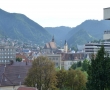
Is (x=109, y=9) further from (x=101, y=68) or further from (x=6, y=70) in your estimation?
(x=6, y=70)

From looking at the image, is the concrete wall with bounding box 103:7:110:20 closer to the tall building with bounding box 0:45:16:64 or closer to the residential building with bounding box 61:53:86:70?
the residential building with bounding box 61:53:86:70

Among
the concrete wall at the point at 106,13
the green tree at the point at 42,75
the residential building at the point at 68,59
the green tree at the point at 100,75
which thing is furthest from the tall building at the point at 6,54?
the concrete wall at the point at 106,13

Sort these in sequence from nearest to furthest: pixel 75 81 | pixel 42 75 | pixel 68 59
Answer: pixel 42 75 → pixel 75 81 → pixel 68 59

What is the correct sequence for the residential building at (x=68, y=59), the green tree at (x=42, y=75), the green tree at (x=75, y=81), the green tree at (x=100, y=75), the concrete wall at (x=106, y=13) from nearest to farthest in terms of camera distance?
the concrete wall at (x=106, y=13), the green tree at (x=100, y=75), the green tree at (x=42, y=75), the green tree at (x=75, y=81), the residential building at (x=68, y=59)

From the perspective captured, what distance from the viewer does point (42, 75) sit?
44.7m

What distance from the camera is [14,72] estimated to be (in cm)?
5553

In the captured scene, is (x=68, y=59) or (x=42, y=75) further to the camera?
(x=68, y=59)

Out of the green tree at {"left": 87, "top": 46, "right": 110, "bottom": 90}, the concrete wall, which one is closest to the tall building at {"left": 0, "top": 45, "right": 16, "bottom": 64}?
the green tree at {"left": 87, "top": 46, "right": 110, "bottom": 90}

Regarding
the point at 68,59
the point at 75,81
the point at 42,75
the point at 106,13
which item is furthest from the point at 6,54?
the point at 106,13

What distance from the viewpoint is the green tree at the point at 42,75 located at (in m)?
44.3

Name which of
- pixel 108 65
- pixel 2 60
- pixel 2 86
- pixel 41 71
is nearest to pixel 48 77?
pixel 41 71

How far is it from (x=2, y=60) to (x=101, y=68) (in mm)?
110944

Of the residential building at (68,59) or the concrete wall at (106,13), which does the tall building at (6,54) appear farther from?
the concrete wall at (106,13)

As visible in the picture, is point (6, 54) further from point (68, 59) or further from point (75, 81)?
point (75, 81)
